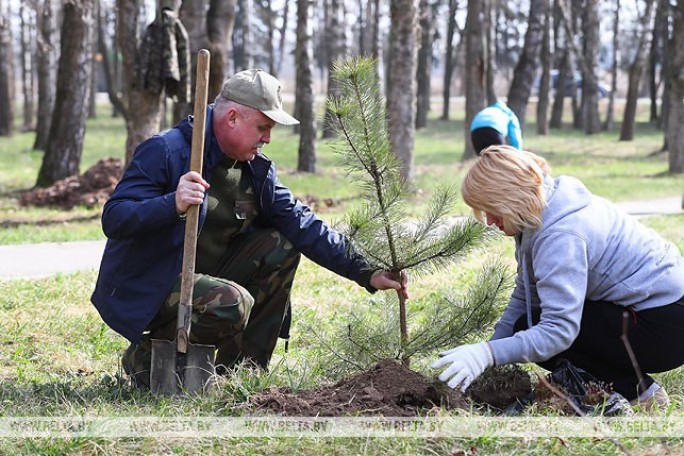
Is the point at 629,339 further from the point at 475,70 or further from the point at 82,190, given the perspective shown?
the point at 475,70

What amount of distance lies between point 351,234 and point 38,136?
19024 millimetres

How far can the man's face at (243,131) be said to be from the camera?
12.5 ft

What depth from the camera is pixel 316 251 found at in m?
4.12

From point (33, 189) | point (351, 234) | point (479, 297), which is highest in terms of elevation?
point (351, 234)

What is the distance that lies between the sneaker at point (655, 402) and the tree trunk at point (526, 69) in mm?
15514

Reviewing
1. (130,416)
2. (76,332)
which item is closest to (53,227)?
(76,332)

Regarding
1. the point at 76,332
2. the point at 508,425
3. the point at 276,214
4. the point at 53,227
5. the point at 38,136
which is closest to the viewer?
the point at 508,425

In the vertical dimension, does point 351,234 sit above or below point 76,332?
above

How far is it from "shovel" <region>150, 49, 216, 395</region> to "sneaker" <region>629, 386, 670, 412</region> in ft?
5.51

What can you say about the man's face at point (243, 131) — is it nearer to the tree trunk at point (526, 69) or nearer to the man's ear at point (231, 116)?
the man's ear at point (231, 116)

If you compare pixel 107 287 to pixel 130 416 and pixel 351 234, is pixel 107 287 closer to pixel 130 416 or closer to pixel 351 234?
pixel 130 416

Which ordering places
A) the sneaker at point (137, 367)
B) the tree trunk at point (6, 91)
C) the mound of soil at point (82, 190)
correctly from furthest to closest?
the tree trunk at point (6, 91)
the mound of soil at point (82, 190)
the sneaker at point (137, 367)

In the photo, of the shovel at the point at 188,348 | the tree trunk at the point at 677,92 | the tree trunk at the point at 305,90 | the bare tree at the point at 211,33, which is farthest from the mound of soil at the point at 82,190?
the tree trunk at the point at 677,92

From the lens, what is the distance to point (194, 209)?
3.52 meters
